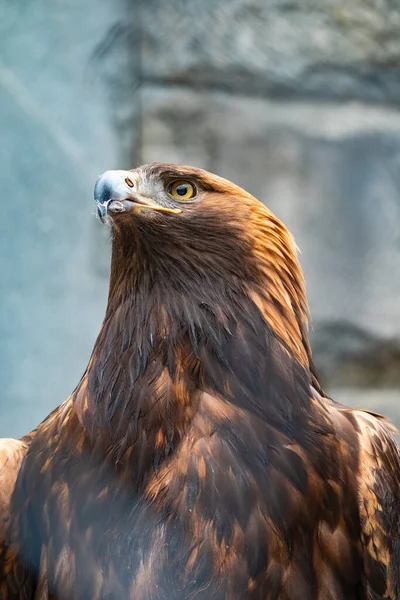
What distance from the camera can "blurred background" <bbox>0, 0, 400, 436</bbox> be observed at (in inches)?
91.7

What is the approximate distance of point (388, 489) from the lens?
163 cm

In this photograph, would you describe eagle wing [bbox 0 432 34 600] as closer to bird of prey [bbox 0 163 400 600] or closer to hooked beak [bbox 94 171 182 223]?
bird of prey [bbox 0 163 400 600]

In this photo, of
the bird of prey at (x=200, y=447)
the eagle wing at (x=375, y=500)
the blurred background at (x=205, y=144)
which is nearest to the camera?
the bird of prey at (x=200, y=447)

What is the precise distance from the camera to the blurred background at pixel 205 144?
2328mm

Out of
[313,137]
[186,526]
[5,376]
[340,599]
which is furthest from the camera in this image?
[313,137]

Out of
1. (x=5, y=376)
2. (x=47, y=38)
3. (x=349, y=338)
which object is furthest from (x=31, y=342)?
(x=349, y=338)

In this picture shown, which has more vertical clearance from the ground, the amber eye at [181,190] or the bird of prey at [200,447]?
the amber eye at [181,190]

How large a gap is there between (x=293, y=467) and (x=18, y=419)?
3.63 ft

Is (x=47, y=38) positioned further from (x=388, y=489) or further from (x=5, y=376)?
(x=388, y=489)

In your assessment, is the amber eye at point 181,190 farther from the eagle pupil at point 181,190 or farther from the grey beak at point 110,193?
the grey beak at point 110,193

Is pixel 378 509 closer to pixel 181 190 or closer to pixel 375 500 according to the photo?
pixel 375 500

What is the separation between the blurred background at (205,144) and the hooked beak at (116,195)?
73 centimetres

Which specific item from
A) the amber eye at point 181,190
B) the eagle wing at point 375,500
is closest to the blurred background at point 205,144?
the amber eye at point 181,190

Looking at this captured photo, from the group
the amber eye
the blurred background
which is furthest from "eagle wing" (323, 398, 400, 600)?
the blurred background
